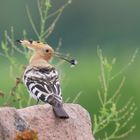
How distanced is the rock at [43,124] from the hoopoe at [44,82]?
79 mm

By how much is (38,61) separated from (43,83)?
936mm

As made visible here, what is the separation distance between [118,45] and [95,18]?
16.1 m

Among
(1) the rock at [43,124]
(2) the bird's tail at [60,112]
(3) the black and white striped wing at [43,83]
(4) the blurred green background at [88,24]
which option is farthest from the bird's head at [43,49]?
(4) the blurred green background at [88,24]

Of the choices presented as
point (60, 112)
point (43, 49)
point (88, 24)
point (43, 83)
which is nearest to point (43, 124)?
point (60, 112)

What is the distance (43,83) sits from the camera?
30.1ft

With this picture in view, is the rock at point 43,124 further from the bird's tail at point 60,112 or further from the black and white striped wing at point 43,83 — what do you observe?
the black and white striped wing at point 43,83

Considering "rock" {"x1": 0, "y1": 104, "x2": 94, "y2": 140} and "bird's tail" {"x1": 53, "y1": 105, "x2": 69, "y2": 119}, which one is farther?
"bird's tail" {"x1": 53, "y1": 105, "x2": 69, "y2": 119}

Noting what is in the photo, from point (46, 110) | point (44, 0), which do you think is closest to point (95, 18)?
point (44, 0)

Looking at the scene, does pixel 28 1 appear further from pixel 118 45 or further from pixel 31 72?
pixel 31 72

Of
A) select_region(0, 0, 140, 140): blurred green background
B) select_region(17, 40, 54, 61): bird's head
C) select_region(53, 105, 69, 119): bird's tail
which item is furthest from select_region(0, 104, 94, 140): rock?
select_region(0, 0, 140, 140): blurred green background

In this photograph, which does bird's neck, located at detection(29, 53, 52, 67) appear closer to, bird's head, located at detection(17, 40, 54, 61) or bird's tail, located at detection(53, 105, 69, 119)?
bird's head, located at detection(17, 40, 54, 61)

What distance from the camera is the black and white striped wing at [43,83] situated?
898cm

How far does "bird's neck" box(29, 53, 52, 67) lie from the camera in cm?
986

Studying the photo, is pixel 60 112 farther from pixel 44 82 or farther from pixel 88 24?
pixel 88 24
